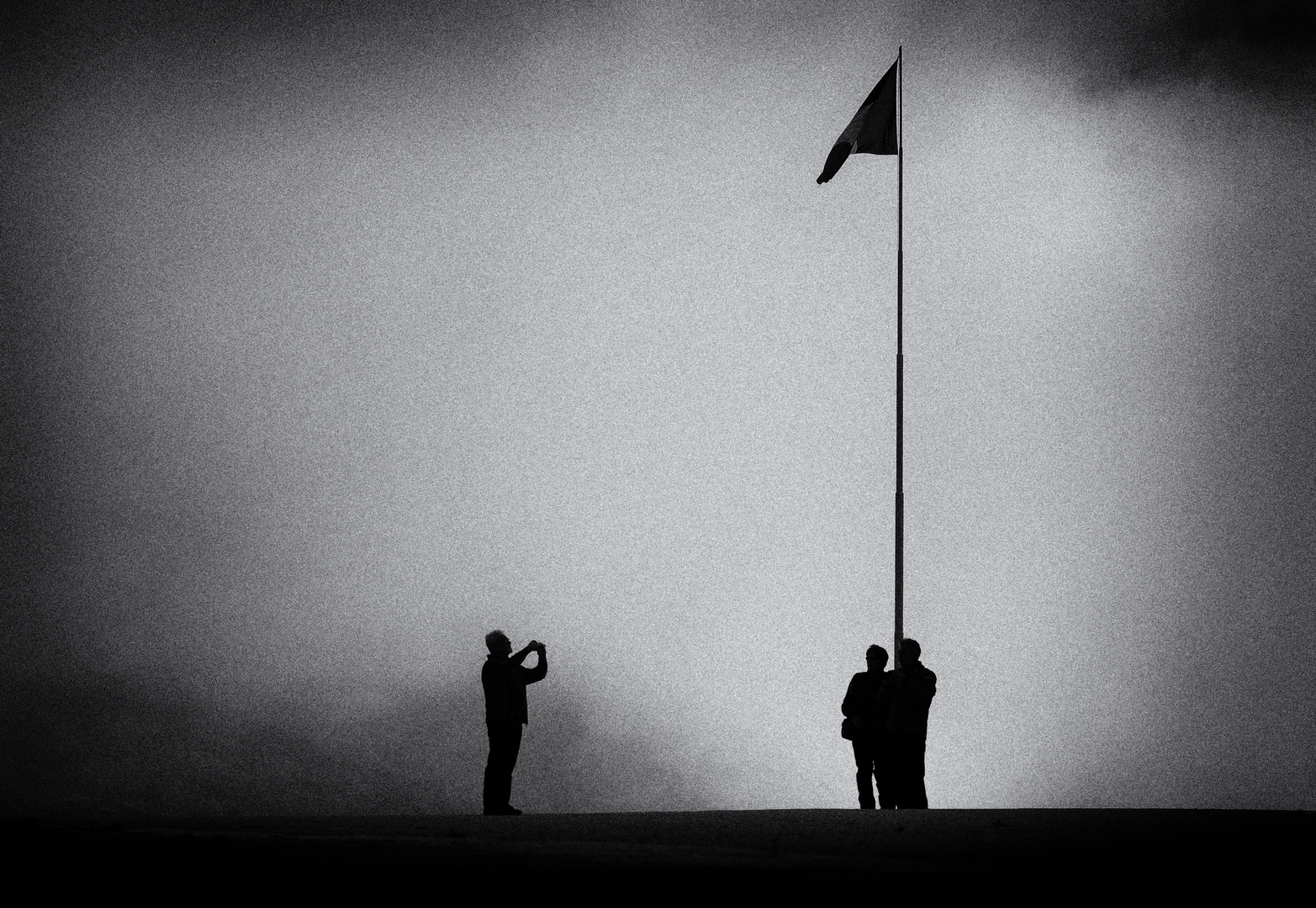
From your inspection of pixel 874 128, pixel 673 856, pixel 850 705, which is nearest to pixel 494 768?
pixel 850 705

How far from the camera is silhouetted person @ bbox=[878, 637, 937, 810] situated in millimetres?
14414

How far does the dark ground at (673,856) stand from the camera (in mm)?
6539

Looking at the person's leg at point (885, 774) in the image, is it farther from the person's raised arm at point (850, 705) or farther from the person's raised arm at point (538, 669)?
the person's raised arm at point (538, 669)

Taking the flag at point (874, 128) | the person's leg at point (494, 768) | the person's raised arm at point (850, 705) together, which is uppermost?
the flag at point (874, 128)

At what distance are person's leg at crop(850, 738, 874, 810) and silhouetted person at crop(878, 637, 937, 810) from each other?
0.37 m

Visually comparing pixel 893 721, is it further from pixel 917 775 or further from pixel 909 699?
pixel 917 775

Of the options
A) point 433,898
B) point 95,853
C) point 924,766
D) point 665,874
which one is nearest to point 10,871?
point 95,853

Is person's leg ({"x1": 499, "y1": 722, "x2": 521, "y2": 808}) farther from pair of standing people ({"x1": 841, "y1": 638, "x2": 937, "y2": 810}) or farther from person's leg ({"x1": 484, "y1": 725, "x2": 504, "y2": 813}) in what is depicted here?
pair of standing people ({"x1": 841, "y1": 638, "x2": 937, "y2": 810})

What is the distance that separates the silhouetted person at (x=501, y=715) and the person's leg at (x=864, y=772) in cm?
317

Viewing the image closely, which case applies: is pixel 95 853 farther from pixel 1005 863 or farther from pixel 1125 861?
pixel 1125 861

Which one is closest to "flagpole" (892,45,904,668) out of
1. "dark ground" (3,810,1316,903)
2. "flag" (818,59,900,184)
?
"flag" (818,59,900,184)

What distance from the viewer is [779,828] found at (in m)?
10.1

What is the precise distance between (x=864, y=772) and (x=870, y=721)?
72cm

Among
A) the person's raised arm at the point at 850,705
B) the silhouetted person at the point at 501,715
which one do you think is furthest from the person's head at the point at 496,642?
the person's raised arm at the point at 850,705
